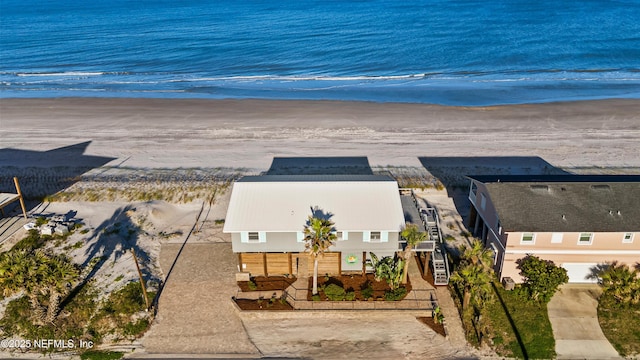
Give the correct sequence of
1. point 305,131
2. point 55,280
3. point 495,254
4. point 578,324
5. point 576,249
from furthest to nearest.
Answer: point 305,131 < point 495,254 < point 576,249 < point 578,324 < point 55,280

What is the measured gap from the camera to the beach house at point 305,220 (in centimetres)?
2880

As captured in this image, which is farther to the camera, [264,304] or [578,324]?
[264,304]

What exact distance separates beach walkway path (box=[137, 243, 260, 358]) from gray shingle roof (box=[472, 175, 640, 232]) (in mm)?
17466

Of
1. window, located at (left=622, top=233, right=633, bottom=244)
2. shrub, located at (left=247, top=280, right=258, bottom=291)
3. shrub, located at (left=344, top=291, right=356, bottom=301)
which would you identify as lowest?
shrub, located at (left=344, top=291, right=356, bottom=301)

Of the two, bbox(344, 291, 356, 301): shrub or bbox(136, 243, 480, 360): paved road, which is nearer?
bbox(136, 243, 480, 360): paved road

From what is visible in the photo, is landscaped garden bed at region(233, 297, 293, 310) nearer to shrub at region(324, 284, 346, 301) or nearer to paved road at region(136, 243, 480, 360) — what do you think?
paved road at region(136, 243, 480, 360)

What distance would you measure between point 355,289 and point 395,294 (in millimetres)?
2563

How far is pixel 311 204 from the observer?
29.8 metres

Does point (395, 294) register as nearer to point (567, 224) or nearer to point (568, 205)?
point (567, 224)

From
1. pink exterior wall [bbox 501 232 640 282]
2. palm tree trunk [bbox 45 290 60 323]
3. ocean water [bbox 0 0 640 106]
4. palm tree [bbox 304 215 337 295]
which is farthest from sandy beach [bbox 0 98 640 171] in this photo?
palm tree trunk [bbox 45 290 60 323]

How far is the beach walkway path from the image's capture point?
84.3 ft

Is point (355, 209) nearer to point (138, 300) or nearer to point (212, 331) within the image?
point (212, 331)

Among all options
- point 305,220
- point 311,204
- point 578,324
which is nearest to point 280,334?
point 305,220

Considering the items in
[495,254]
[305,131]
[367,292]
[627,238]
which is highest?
[305,131]
